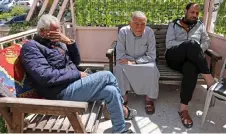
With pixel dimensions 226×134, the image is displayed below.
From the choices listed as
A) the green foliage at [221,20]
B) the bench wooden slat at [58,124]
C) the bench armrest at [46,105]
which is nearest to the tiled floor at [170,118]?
the bench wooden slat at [58,124]

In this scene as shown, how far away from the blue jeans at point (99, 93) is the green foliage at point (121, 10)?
2260mm

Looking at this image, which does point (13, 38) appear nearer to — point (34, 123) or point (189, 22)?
point (34, 123)

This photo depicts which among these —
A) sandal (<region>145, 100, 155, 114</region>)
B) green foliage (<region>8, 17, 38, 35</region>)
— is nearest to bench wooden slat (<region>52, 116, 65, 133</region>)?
sandal (<region>145, 100, 155, 114</region>)

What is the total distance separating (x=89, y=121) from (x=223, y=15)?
2.77m

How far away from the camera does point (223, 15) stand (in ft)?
11.7

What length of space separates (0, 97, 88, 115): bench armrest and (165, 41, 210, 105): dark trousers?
1523mm

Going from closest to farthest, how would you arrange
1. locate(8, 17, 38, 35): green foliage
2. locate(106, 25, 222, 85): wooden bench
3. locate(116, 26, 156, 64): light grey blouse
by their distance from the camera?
1. locate(106, 25, 222, 85): wooden bench
2. locate(116, 26, 156, 64): light grey blouse
3. locate(8, 17, 38, 35): green foliage

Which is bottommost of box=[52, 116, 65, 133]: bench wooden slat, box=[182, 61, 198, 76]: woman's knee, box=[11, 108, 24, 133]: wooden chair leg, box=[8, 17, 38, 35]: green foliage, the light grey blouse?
box=[52, 116, 65, 133]: bench wooden slat

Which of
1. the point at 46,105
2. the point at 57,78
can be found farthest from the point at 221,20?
the point at 46,105

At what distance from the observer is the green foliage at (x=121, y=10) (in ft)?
13.5

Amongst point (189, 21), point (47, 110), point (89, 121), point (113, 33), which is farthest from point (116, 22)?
point (47, 110)

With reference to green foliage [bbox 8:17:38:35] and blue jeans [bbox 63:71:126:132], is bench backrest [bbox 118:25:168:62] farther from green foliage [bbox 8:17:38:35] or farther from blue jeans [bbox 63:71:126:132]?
green foliage [bbox 8:17:38:35]

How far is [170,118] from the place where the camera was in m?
2.85

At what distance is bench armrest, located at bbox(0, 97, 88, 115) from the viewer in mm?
1797
